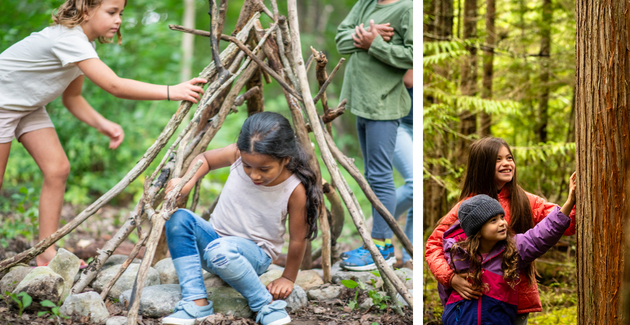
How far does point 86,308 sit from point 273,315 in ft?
2.84

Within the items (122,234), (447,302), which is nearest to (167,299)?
(122,234)

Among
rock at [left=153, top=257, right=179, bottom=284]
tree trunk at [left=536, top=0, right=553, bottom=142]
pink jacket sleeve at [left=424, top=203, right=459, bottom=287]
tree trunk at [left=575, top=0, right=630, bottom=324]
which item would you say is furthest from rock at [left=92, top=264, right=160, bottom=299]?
tree trunk at [left=536, top=0, right=553, bottom=142]

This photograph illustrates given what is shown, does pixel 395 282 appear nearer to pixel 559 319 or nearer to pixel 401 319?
pixel 401 319

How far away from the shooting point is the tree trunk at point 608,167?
1.97 m

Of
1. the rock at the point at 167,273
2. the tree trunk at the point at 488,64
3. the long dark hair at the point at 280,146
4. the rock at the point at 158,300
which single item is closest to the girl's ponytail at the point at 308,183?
the long dark hair at the point at 280,146

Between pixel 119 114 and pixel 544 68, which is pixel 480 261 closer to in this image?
pixel 544 68

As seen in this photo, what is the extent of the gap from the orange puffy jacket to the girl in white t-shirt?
4.68ft

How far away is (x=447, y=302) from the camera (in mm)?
2195

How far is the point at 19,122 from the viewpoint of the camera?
275 cm

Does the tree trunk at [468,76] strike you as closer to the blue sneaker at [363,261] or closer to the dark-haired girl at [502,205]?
the blue sneaker at [363,261]

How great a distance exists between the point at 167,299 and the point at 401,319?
1.18 metres

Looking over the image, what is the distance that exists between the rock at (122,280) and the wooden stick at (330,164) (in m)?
1.17

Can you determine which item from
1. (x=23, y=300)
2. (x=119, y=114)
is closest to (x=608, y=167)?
(x=23, y=300)

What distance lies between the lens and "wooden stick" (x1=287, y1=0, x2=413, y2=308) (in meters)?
2.34
